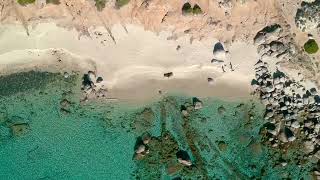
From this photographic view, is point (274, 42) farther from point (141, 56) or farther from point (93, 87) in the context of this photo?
point (93, 87)

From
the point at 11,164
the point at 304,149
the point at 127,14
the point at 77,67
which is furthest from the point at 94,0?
the point at 304,149

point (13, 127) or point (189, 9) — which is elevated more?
point (189, 9)

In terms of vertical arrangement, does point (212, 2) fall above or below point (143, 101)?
above

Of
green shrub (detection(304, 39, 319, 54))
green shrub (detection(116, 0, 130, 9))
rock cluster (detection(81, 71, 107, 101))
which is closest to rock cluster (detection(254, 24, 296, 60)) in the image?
green shrub (detection(304, 39, 319, 54))

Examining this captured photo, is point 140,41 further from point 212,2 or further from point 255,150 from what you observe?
point 255,150

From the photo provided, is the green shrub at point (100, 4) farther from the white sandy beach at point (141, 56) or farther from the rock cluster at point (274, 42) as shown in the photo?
the rock cluster at point (274, 42)

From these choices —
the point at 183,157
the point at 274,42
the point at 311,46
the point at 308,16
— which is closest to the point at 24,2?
the point at 183,157
